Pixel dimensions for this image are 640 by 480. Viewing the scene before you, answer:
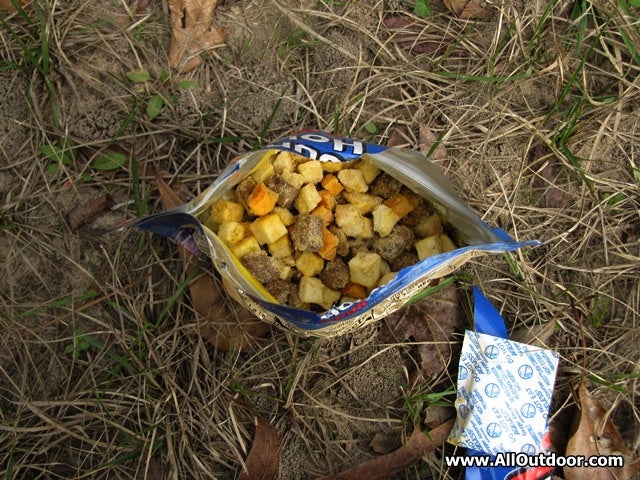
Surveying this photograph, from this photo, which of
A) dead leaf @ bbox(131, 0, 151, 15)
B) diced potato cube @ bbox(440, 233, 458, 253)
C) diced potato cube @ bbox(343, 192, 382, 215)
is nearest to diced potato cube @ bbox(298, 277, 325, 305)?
diced potato cube @ bbox(343, 192, 382, 215)

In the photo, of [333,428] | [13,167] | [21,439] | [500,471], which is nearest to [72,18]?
[13,167]

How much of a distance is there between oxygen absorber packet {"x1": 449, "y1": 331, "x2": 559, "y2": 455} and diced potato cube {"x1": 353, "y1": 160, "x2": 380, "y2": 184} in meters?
0.56

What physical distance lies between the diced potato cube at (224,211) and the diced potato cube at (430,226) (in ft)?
1.73

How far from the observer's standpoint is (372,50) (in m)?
1.98

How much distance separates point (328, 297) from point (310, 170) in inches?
14.4

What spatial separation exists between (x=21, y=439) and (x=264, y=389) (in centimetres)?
72

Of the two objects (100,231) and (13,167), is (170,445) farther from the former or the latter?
(13,167)

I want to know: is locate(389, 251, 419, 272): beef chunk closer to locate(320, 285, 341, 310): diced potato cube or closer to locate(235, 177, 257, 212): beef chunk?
locate(320, 285, 341, 310): diced potato cube

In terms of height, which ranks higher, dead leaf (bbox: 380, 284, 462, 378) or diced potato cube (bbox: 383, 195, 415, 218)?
diced potato cube (bbox: 383, 195, 415, 218)

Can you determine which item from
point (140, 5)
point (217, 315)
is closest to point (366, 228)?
point (217, 315)

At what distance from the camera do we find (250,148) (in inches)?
74.2

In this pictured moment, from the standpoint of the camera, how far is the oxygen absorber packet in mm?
1784

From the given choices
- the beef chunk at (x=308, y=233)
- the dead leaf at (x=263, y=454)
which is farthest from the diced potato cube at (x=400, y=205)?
the dead leaf at (x=263, y=454)

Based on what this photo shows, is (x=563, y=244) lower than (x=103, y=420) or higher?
higher
